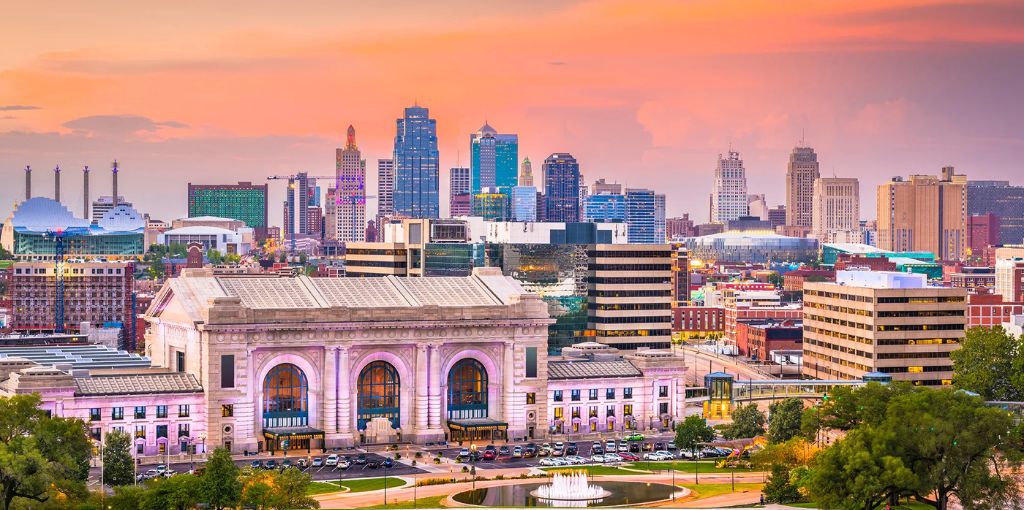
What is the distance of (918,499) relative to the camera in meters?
146

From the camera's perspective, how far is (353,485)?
581 feet

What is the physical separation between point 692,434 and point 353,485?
40.7 m

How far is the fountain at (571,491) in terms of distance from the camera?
16712 cm

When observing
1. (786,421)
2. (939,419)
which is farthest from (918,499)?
(786,421)

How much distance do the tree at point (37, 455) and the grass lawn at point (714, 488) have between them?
56.4m

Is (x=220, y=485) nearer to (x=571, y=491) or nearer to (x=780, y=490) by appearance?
(x=571, y=491)

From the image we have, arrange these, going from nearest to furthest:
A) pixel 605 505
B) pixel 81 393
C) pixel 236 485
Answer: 1. pixel 236 485
2. pixel 605 505
3. pixel 81 393

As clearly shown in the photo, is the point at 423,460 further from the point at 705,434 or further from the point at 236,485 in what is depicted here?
the point at 236,485

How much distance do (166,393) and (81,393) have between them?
9547 mm

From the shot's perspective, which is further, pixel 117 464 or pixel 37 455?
pixel 117 464

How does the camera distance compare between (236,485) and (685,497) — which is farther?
(685,497)

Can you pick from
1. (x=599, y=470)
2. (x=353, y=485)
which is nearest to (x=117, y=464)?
(x=353, y=485)

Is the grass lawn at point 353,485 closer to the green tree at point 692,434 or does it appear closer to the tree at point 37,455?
the tree at point 37,455

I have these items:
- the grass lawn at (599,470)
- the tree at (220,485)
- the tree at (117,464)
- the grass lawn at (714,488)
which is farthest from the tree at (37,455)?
the grass lawn at (714,488)
